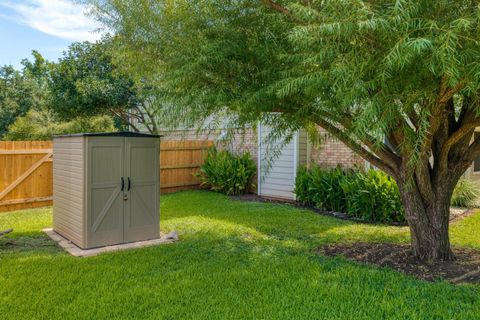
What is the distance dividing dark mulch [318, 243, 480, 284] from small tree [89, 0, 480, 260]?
7.9 inches

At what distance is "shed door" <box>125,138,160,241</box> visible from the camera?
18.5ft

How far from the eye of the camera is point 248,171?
10.7 m

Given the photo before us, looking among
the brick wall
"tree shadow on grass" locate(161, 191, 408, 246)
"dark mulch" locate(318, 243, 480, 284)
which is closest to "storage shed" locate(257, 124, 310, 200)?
the brick wall

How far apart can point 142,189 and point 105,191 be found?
0.58m

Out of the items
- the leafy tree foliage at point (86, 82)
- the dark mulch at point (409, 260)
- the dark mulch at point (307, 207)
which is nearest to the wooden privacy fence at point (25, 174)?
the leafy tree foliage at point (86, 82)

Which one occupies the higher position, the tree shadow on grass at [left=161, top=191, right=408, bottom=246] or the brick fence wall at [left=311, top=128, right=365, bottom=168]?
the brick fence wall at [left=311, top=128, right=365, bottom=168]

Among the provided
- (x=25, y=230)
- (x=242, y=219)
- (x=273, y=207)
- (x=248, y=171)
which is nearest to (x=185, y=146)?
(x=248, y=171)

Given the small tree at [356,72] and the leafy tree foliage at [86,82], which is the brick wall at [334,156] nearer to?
the small tree at [356,72]

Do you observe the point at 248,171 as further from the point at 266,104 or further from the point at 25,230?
the point at 266,104

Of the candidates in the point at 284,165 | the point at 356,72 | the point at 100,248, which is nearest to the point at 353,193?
the point at 284,165

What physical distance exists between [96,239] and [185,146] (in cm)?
653

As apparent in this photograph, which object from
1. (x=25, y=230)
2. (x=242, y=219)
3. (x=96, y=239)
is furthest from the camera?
(x=242, y=219)

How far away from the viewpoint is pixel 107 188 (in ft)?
17.8

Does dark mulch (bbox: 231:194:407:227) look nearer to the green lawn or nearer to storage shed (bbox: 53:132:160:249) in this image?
the green lawn
